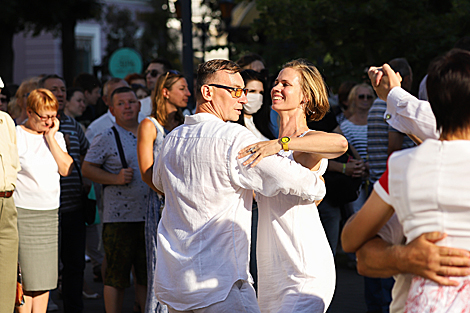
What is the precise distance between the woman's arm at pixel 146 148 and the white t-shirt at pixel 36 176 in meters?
→ 0.86

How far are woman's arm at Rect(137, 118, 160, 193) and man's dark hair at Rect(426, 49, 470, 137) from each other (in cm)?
309

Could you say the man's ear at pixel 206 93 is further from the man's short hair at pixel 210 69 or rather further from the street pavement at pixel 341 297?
the street pavement at pixel 341 297

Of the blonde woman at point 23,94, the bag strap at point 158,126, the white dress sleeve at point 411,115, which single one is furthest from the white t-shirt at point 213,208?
the blonde woman at point 23,94

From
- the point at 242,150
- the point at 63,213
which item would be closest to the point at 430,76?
the point at 242,150

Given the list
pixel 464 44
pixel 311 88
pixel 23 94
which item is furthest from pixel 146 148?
pixel 464 44

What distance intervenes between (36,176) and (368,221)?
12.2 feet

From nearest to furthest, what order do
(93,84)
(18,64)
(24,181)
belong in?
(24,181)
(93,84)
(18,64)

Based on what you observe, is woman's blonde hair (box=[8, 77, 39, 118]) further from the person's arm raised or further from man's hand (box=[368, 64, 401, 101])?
the person's arm raised

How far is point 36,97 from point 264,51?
5820 mm

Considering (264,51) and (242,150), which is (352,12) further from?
(242,150)

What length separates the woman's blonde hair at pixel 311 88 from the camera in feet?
12.3

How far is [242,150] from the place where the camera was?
302cm

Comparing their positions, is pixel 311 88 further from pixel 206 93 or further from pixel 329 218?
pixel 329 218

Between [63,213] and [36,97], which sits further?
[63,213]
